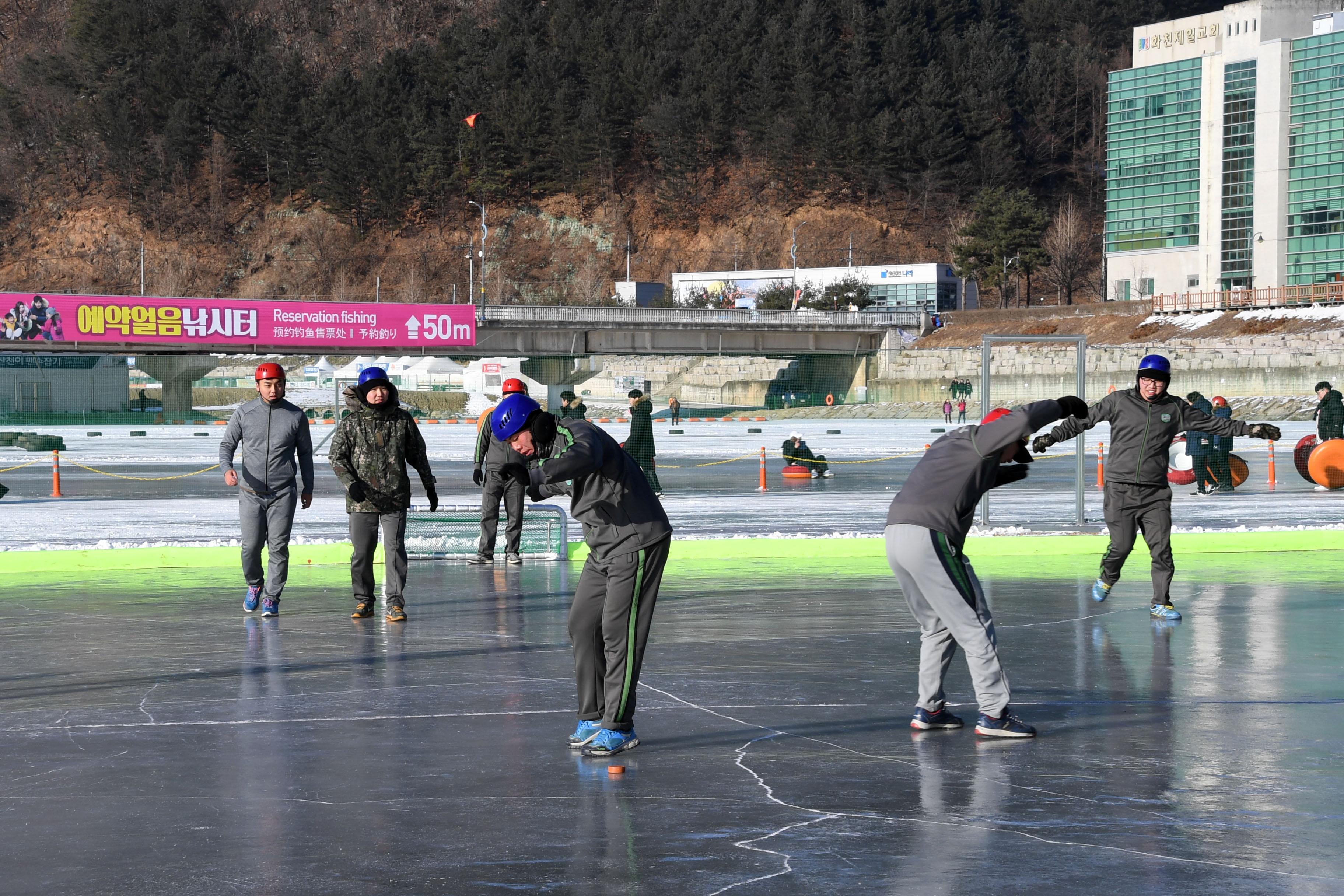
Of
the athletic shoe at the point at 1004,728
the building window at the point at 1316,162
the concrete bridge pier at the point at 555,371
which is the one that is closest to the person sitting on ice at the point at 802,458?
the athletic shoe at the point at 1004,728

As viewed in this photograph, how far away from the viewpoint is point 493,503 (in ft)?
48.4

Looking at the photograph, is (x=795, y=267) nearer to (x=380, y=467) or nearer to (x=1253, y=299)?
(x=1253, y=299)

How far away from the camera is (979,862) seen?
5250mm

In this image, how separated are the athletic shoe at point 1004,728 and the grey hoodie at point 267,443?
5.83 meters

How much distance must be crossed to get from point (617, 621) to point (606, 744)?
567 millimetres

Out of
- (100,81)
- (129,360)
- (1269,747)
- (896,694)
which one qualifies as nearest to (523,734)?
(896,694)

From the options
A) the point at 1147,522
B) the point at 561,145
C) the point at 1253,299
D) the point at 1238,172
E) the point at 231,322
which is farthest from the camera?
the point at 561,145

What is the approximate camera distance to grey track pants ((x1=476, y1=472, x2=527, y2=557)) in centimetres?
1467

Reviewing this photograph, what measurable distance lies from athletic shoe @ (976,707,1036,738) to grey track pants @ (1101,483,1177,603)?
395 centimetres

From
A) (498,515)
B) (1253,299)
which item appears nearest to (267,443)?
(498,515)

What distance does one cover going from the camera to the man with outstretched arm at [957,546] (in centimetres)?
725

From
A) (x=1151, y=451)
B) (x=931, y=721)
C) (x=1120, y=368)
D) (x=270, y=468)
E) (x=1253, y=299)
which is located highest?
(x=1253, y=299)

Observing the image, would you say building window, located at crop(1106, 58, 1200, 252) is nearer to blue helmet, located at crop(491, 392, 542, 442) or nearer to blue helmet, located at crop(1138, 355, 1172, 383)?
blue helmet, located at crop(1138, 355, 1172, 383)

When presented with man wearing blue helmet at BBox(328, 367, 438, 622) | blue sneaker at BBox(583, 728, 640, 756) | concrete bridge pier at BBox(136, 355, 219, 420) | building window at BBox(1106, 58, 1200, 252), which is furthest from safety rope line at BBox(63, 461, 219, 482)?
building window at BBox(1106, 58, 1200, 252)
